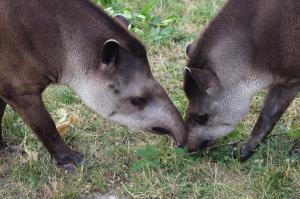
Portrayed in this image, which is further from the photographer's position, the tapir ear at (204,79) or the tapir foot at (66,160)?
the tapir foot at (66,160)

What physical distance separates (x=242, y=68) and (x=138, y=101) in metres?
0.96

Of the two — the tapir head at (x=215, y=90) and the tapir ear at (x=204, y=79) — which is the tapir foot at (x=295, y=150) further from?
the tapir ear at (x=204, y=79)

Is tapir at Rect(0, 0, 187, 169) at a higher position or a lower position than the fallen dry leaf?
higher

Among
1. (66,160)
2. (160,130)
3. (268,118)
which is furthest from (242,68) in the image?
(66,160)

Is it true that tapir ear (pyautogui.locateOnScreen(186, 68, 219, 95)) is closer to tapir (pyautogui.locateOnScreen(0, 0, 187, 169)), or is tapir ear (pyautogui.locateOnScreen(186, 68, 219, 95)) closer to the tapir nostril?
tapir (pyautogui.locateOnScreen(0, 0, 187, 169))

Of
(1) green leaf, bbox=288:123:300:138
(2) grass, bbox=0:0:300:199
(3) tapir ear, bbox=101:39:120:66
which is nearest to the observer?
(3) tapir ear, bbox=101:39:120:66

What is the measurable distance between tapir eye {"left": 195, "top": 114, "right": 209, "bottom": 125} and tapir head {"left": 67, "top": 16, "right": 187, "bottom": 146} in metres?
0.36

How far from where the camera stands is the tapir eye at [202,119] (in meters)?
6.00

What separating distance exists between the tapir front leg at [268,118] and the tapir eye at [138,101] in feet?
3.43

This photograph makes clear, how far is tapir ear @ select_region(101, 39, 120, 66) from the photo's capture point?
524cm

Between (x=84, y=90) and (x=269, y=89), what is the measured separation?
5.66ft

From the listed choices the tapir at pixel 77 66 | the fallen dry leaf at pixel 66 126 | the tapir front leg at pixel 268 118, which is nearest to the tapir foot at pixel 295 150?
the tapir front leg at pixel 268 118

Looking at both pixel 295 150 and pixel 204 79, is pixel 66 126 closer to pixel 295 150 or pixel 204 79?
pixel 204 79

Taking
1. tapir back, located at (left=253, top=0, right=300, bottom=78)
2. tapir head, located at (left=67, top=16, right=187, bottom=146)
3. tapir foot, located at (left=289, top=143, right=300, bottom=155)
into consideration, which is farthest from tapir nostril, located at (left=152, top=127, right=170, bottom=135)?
tapir foot, located at (left=289, top=143, right=300, bottom=155)
